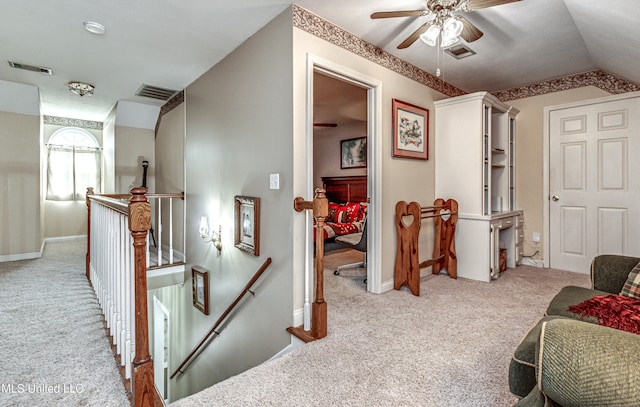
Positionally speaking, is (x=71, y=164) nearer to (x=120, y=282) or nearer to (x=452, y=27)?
(x=120, y=282)

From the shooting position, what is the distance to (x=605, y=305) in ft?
4.74

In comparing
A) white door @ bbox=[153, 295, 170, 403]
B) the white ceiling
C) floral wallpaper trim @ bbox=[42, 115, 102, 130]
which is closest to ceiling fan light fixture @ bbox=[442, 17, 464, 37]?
the white ceiling

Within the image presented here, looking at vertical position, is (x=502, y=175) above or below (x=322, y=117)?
below

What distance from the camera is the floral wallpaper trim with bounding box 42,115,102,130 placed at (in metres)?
5.90

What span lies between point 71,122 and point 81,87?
104 inches

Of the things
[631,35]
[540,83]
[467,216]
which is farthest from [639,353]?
[540,83]

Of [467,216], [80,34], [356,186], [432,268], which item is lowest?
[432,268]

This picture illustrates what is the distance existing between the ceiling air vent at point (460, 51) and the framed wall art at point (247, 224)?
2330 millimetres

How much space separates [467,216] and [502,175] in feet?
3.18

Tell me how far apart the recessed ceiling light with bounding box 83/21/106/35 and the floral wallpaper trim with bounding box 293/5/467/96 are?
165cm

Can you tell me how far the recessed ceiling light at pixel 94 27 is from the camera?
103 inches

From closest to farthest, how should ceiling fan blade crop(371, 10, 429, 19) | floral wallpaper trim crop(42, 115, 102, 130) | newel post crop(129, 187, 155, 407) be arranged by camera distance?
newel post crop(129, 187, 155, 407) → ceiling fan blade crop(371, 10, 429, 19) → floral wallpaper trim crop(42, 115, 102, 130)

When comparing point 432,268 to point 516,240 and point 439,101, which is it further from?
point 439,101

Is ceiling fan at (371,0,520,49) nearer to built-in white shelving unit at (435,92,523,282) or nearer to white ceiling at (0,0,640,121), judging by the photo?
white ceiling at (0,0,640,121)
